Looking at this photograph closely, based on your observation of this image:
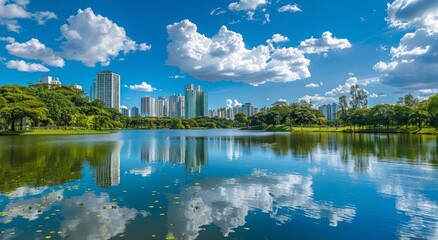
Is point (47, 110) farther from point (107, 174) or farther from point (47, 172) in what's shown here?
point (107, 174)

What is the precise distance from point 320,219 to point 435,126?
75109mm

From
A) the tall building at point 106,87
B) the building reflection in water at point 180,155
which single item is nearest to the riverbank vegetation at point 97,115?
the building reflection in water at point 180,155

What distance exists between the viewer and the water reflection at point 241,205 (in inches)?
329

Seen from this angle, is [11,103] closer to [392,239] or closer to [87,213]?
[87,213]

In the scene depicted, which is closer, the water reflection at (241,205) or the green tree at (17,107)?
the water reflection at (241,205)

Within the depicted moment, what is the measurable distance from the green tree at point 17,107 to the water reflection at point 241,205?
59.9 m

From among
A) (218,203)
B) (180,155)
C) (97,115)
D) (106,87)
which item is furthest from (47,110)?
(106,87)

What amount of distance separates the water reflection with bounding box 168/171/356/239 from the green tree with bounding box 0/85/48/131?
59868 mm

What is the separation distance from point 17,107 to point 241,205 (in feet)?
211

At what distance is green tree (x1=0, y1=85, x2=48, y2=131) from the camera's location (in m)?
56.9

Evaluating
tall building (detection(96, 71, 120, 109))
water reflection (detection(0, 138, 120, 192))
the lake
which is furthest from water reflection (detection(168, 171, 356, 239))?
tall building (detection(96, 71, 120, 109))

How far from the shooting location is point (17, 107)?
188 ft

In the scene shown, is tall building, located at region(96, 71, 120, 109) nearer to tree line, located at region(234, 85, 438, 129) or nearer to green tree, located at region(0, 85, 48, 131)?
tree line, located at region(234, 85, 438, 129)

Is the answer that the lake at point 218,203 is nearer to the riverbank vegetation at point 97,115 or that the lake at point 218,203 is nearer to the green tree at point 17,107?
the green tree at point 17,107
